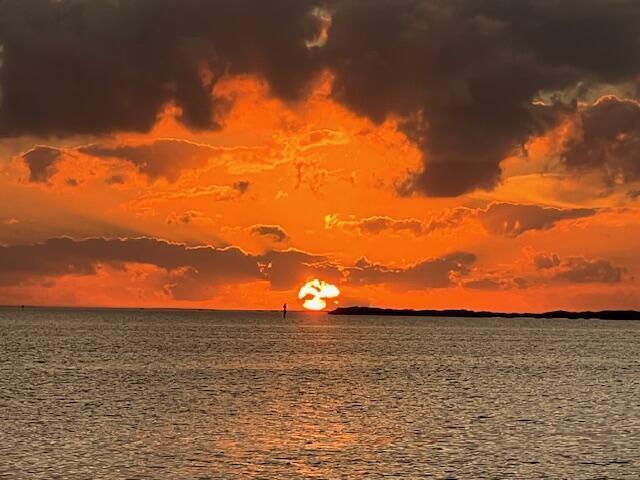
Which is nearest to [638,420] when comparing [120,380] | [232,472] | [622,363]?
[232,472]

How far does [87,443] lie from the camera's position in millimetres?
58781

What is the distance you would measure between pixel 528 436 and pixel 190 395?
1519 inches

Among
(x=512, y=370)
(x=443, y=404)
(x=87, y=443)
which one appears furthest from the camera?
(x=512, y=370)

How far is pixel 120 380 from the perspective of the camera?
108m

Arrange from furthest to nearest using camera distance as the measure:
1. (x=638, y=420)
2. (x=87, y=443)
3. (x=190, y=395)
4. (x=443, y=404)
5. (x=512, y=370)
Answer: (x=512, y=370) < (x=190, y=395) < (x=443, y=404) < (x=638, y=420) < (x=87, y=443)

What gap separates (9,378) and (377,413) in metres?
53.0

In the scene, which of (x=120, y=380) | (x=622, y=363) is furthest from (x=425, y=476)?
(x=622, y=363)

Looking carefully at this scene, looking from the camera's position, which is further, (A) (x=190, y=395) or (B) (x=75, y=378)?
(B) (x=75, y=378)

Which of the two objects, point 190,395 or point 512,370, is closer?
point 190,395

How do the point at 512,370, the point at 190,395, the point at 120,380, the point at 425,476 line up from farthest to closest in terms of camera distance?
the point at 512,370 < the point at 120,380 < the point at 190,395 < the point at 425,476

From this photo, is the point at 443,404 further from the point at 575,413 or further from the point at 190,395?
the point at 190,395

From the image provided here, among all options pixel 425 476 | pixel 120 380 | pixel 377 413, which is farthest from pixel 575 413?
pixel 120 380

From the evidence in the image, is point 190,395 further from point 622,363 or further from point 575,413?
point 622,363

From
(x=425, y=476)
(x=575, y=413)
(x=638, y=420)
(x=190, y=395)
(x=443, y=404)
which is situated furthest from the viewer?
(x=190, y=395)
